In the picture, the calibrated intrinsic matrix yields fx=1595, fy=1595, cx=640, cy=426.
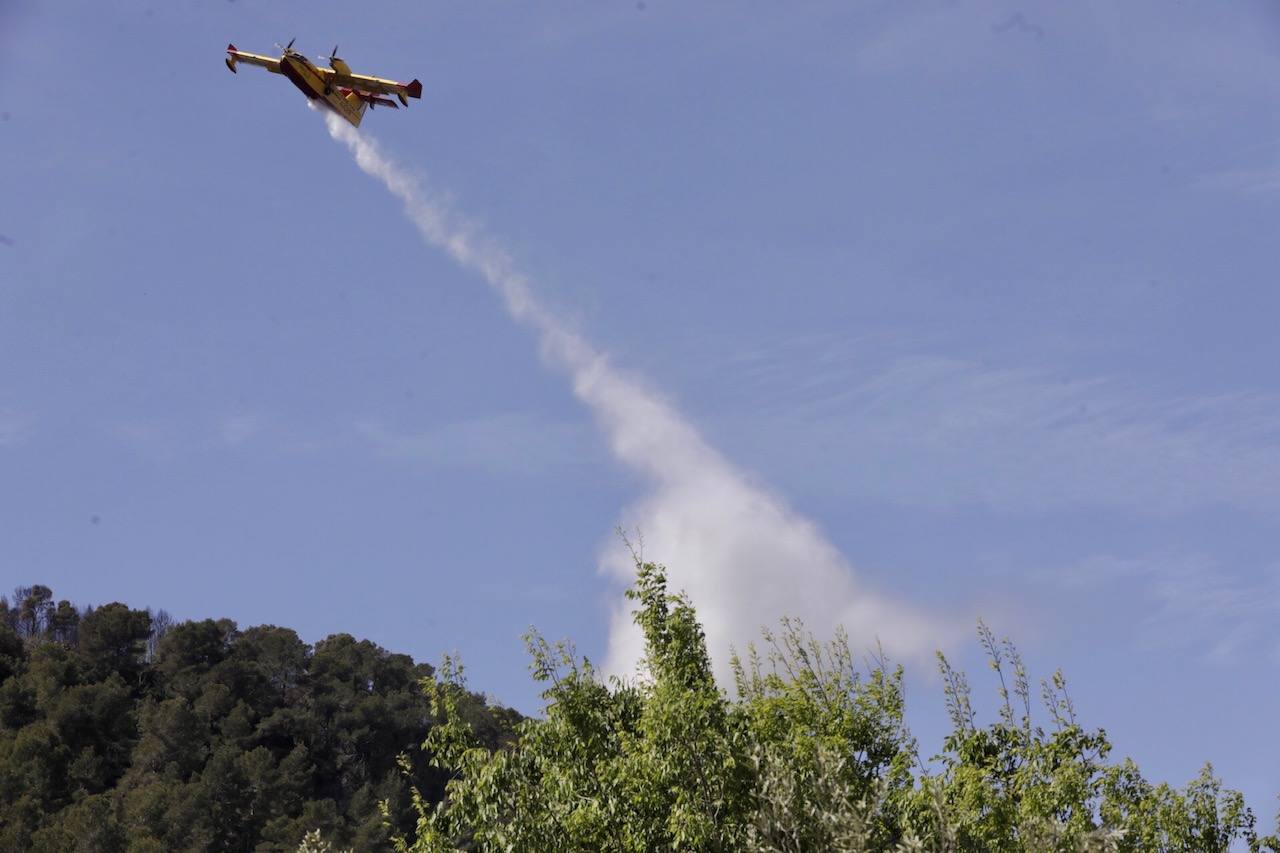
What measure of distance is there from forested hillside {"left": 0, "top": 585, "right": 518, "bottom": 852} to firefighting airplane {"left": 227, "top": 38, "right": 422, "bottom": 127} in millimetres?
43342

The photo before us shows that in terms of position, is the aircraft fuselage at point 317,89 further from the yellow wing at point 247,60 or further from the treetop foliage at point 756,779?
the treetop foliage at point 756,779

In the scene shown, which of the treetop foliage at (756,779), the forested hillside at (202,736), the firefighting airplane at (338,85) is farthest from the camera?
the forested hillside at (202,736)

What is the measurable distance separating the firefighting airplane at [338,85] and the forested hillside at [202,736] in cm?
4334

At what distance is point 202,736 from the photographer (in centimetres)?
11425

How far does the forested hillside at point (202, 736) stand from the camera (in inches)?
3794

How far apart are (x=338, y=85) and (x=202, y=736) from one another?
66701 mm

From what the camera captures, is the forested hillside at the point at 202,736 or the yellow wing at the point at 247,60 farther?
the forested hillside at the point at 202,736

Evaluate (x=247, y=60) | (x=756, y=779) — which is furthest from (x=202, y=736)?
(x=756, y=779)

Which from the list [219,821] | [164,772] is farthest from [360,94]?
[164,772]

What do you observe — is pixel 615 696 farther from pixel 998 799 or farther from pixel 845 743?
pixel 998 799

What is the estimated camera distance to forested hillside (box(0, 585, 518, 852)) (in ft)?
316

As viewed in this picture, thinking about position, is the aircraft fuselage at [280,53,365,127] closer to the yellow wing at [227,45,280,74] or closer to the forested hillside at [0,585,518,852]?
the yellow wing at [227,45,280,74]

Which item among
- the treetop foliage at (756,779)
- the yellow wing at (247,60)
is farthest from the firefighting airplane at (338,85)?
the treetop foliage at (756,779)

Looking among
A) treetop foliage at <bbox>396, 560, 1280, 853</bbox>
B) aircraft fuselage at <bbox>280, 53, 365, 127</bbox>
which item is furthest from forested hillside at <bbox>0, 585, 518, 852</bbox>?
treetop foliage at <bbox>396, 560, 1280, 853</bbox>
